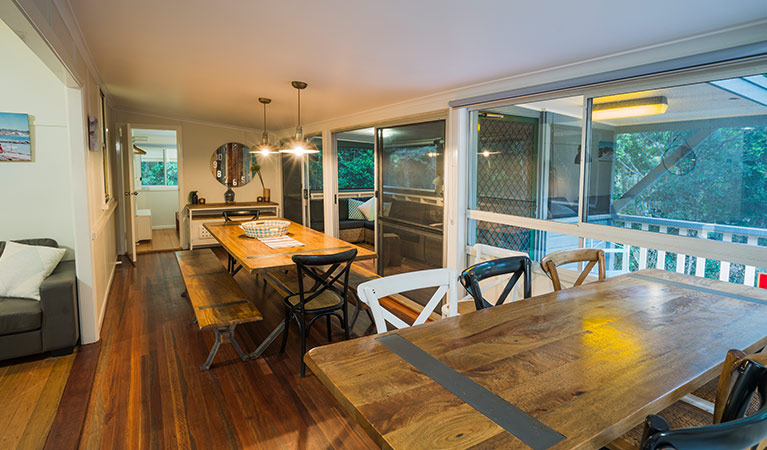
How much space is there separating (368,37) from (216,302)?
209 centimetres

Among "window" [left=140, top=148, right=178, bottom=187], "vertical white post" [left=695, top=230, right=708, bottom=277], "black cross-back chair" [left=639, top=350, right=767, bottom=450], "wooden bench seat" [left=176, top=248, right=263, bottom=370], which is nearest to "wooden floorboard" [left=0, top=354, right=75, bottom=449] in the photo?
"wooden bench seat" [left=176, top=248, right=263, bottom=370]

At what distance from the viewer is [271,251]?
10.9ft

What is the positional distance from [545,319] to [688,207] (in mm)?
1292

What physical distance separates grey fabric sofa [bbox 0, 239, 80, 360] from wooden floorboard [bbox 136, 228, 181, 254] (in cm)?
399

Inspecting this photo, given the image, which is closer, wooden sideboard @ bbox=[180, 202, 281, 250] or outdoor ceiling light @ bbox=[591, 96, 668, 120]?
outdoor ceiling light @ bbox=[591, 96, 668, 120]

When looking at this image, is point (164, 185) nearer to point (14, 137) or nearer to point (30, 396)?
point (14, 137)

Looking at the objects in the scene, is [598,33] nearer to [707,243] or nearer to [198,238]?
[707,243]

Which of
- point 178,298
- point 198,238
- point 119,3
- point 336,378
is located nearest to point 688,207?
point 336,378

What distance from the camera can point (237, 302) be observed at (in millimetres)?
2998

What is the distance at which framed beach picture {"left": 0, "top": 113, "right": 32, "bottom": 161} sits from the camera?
3.27 meters

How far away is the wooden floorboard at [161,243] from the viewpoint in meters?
6.83

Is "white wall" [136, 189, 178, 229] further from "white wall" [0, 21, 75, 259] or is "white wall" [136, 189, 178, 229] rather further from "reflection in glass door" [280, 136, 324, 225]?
"white wall" [0, 21, 75, 259]

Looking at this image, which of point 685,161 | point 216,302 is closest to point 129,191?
point 216,302

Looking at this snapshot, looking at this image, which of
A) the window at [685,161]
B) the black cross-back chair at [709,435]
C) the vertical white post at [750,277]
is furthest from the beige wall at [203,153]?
the black cross-back chair at [709,435]
